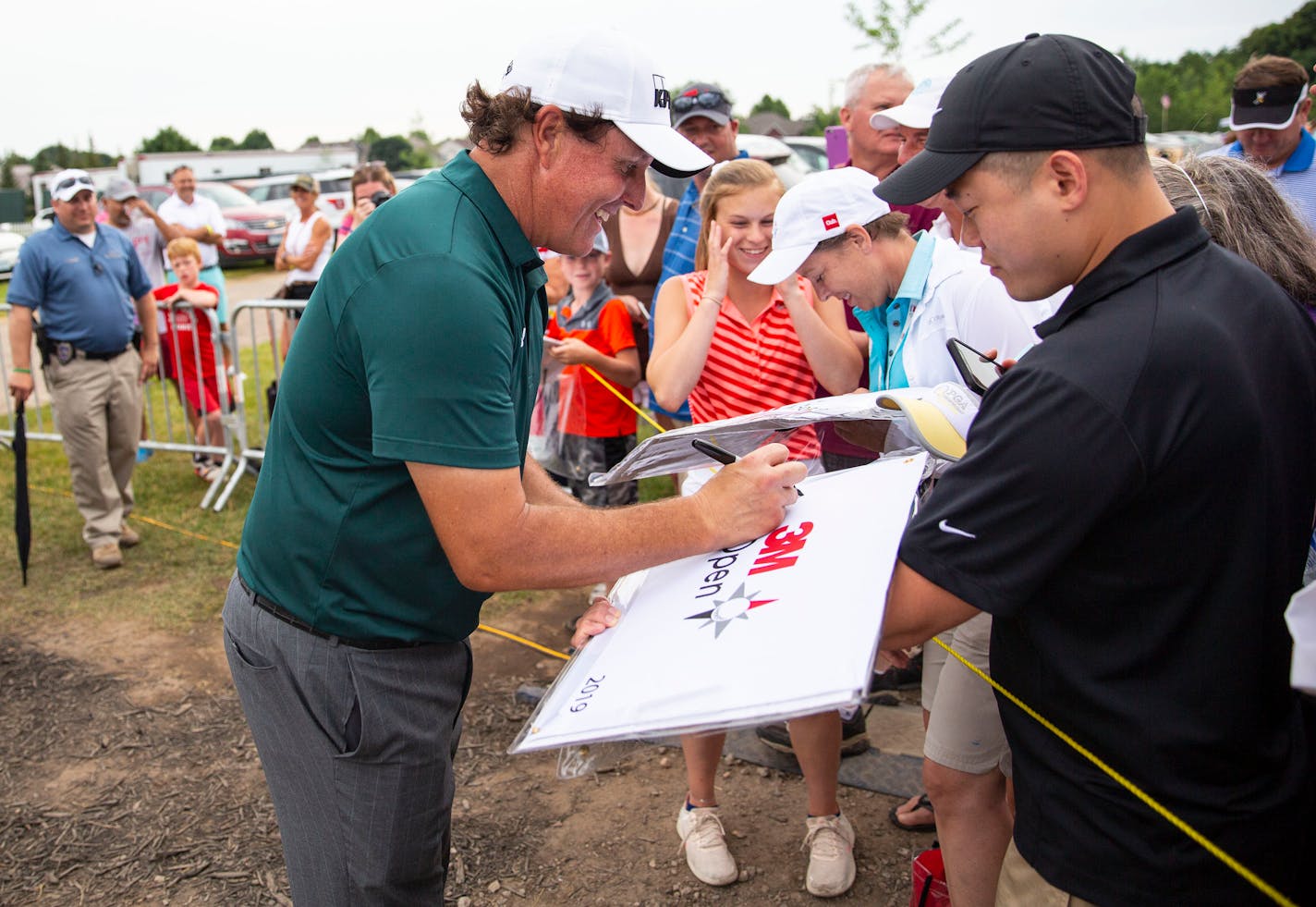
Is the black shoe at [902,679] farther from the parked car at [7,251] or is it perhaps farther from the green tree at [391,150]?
the green tree at [391,150]

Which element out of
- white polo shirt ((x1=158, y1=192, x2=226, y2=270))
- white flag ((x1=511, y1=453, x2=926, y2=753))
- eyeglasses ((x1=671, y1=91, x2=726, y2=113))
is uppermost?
eyeglasses ((x1=671, y1=91, x2=726, y2=113))

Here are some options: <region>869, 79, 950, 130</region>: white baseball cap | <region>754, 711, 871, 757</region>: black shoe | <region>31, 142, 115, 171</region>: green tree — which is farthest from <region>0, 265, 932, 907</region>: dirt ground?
<region>31, 142, 115, 171</region>: green tree

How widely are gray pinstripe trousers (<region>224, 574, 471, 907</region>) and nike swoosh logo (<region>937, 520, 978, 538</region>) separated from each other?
1.16 m

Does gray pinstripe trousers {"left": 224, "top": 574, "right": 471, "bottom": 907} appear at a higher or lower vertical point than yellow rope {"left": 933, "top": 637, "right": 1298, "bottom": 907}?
lower

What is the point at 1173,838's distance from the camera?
155 centimetres

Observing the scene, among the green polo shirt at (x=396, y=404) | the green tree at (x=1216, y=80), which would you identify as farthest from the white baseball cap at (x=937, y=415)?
the green tree at (x=1216, y=80)

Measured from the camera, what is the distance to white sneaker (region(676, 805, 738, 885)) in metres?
3.31

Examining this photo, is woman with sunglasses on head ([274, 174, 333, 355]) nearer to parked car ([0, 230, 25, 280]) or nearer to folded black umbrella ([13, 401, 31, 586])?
folded black umbrella ([13, 401, 31, 586])

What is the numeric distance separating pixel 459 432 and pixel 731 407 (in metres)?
2.11

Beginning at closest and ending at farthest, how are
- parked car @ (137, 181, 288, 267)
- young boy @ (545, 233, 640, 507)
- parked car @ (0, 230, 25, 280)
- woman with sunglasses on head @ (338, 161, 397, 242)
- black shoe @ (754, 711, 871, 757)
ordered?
black shoe @ (754, 711, 871, 757) → young boy @ (545, 233, 640, 507) → woman with sunglasses on head @ (338, 161, 397, 242) → parked car @ (137, 181, 288, 267) → parked car @ (0, 230, 25, 280)

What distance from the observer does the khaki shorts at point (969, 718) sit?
2.55 m

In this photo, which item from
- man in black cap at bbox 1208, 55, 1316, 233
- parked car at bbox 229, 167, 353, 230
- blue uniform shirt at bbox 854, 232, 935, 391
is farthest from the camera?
parked car at bbox 229, 167, 353, 230

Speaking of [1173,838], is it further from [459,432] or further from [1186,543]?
[459,432]

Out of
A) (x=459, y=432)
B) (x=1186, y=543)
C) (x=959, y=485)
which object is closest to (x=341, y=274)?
(x=459, y=432)
